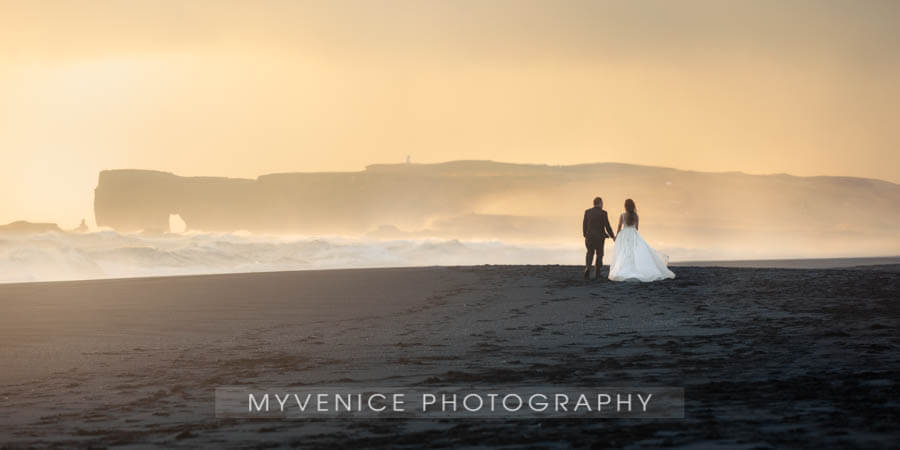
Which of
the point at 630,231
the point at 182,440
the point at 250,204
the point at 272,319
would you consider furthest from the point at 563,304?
the point at 250,204

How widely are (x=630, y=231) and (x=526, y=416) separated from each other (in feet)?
44.7

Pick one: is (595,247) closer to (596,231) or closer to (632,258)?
(596,231)

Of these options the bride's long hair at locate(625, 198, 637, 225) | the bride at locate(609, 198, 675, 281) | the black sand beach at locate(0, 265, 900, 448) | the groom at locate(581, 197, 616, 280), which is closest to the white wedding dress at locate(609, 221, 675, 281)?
the bride at locate(609, 198, 675, 281)

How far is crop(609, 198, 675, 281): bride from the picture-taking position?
18688 millimetres

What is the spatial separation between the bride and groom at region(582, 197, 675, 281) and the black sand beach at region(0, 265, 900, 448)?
3.55 feet

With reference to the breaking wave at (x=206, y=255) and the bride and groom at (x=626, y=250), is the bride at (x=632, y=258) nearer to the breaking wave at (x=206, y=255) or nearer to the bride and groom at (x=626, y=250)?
the bride and groom at (x=626, y=250)

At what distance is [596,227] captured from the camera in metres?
19.5

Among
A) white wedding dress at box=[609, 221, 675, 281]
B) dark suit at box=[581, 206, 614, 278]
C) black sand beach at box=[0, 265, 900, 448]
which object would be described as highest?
dark suit at box=[581, 206, 614, 278]

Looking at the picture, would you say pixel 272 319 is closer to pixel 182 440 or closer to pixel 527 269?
pixel 182 440

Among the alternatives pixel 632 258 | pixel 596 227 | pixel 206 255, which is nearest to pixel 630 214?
pixel 596 227

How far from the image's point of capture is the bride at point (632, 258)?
1869 cm

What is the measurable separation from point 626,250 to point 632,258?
191 mm

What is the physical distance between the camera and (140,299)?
15750mm

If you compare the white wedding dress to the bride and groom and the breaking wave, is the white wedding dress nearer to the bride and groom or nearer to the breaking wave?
the bride and groom
